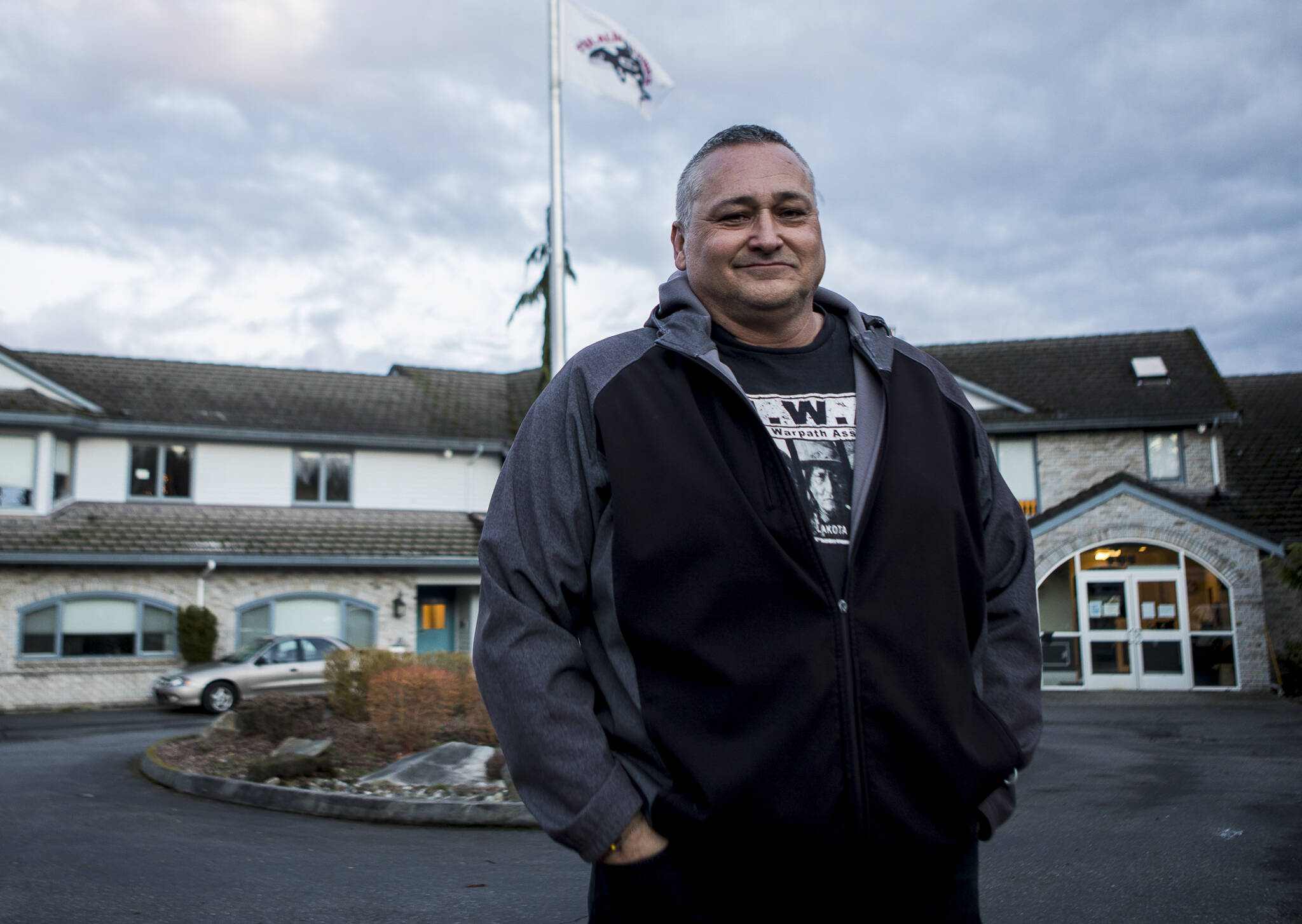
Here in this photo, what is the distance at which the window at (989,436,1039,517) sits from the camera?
24484 mm

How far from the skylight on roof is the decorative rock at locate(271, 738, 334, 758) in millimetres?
21527

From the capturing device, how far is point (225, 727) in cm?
1292

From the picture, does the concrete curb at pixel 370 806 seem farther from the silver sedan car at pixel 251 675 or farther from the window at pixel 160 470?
the window at pixel 160 470

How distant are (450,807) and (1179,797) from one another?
6.12m

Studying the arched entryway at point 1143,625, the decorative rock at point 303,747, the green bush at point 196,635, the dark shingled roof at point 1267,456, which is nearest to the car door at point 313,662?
the green bush at point 196,635

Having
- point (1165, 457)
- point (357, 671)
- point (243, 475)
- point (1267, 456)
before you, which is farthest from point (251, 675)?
point (1267, 456)

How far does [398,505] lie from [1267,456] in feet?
67.0

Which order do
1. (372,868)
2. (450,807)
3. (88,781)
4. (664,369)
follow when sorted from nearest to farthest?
(664,369) < (372,868) < (450,807) < (88,781)

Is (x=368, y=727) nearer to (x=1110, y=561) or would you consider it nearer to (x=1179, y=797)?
(x=1179, y=797)

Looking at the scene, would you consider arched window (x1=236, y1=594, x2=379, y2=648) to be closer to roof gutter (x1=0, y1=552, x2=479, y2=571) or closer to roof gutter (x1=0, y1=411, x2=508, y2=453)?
roof gutter (x1=0, y1=552, x2=479, y2=571)

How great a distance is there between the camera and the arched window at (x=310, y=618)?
22.8 m

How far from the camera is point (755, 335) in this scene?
8.04ft

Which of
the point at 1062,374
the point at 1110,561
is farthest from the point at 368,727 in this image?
the point at 1062,374

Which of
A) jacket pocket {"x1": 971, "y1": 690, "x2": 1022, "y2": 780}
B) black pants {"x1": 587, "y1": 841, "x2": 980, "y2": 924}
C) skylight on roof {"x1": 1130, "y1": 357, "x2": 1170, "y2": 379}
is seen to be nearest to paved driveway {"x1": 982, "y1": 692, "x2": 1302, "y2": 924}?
jacket pocket {"x1": 971, "y1": 690, "x2": 1022, "y2": 780}
